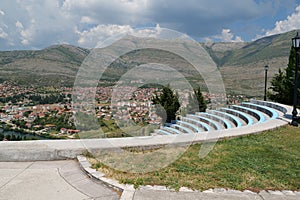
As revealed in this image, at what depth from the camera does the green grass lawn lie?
3.93 metres

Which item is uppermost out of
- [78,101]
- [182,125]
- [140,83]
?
[140,83]

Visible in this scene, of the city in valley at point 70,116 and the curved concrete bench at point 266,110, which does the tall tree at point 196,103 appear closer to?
the city in valley at point 70,116

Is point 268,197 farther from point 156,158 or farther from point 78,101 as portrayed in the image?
point 78,101

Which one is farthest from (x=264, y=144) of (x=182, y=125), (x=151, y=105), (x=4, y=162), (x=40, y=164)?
(x=151, y=105)

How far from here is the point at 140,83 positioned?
11.7 metres

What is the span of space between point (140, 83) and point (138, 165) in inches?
287

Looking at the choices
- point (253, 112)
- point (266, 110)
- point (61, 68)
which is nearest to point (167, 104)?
point (253, 112)

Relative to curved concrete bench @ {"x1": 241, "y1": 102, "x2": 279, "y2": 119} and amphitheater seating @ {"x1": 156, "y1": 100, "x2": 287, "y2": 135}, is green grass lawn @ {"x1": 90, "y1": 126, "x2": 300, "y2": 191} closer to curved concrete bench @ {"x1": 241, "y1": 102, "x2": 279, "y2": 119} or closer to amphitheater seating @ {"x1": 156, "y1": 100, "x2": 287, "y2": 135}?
amphitheater seating @ {"x1": 156, "y1": 100, "x2": 287, "y2": 135}

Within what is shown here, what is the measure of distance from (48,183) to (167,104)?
1790 centimetres

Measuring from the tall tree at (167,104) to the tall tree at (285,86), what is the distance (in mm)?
8068

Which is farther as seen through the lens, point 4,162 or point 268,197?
point 4,162

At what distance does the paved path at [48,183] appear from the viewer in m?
3.62

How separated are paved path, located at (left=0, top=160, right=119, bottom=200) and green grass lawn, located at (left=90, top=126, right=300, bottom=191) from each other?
1.37ft

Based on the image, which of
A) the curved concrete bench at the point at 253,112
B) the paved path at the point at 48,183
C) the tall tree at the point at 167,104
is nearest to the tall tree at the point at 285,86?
the curved concrete bench at the point at 253,112
